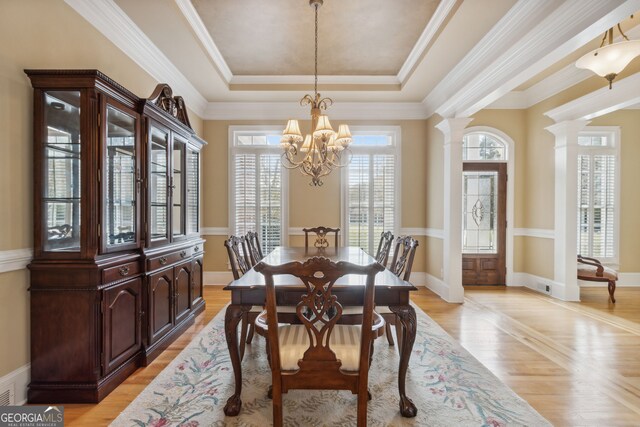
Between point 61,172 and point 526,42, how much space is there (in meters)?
3.87

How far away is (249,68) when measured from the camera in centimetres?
433

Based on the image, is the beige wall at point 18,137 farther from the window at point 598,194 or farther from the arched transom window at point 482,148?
the window at point 598,194

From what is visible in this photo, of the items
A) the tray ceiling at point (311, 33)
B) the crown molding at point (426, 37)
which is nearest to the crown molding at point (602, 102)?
the crown molding at point (426, 37)

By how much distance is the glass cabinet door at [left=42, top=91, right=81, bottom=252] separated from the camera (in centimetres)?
213

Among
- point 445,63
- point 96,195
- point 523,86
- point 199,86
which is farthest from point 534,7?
point 199,86

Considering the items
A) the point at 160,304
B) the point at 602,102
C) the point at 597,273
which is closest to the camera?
the point at 160,304

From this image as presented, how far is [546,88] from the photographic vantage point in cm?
480

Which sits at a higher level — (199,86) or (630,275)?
(199,86)

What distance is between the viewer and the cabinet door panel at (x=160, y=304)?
2.69 metres

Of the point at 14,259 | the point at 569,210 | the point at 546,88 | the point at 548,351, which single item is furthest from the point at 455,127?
the point at 14,259

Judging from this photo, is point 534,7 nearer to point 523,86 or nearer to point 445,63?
point 445,63

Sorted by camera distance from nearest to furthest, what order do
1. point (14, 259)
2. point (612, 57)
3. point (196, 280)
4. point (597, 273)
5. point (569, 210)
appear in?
point (14, 259)
point (612, 57)
point (196, 280)
point (597, 273)
point (569, 210)

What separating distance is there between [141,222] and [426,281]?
4.34 metres

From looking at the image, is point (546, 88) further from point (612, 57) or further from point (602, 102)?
point (612, 57)
